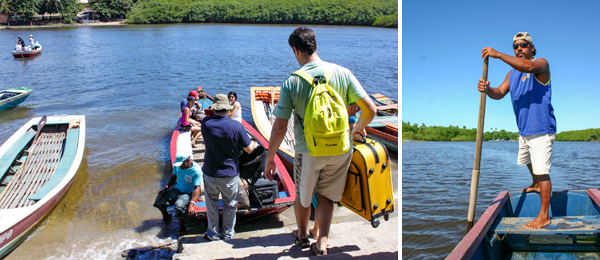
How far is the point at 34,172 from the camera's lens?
754cm

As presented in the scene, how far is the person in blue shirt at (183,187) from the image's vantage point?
5.08 metres

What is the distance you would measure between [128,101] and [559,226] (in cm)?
1728

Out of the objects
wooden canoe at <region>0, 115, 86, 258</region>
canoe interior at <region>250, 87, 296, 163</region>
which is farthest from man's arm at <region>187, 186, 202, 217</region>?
wooden canoe at <region>0, 115, 86, 258</region>

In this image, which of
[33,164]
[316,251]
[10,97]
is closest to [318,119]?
[316,251]

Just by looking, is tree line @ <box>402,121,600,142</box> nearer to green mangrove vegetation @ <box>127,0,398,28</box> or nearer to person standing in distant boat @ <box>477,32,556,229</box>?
green mangrove vegetation @ <box>127,0,398,28</box>

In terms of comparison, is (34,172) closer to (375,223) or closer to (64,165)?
(64,165)

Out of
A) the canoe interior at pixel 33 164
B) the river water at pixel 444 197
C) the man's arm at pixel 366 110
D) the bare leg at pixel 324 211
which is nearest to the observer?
the man's arm at pixel 366 110

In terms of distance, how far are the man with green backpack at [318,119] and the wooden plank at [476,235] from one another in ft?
3.59

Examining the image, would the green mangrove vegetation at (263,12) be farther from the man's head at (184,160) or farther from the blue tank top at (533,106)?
the blue tank top at (533,106)

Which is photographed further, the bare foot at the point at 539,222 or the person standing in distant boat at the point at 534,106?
the bare foot at the point at 539,222

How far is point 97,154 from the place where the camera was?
10031 millimetres

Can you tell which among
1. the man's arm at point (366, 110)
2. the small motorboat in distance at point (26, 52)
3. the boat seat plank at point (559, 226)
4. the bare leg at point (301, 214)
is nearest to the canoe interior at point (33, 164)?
the bare leg at point (301, 214)

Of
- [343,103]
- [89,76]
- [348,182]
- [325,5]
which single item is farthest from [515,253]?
[325,5]

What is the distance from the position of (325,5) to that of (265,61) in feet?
156
